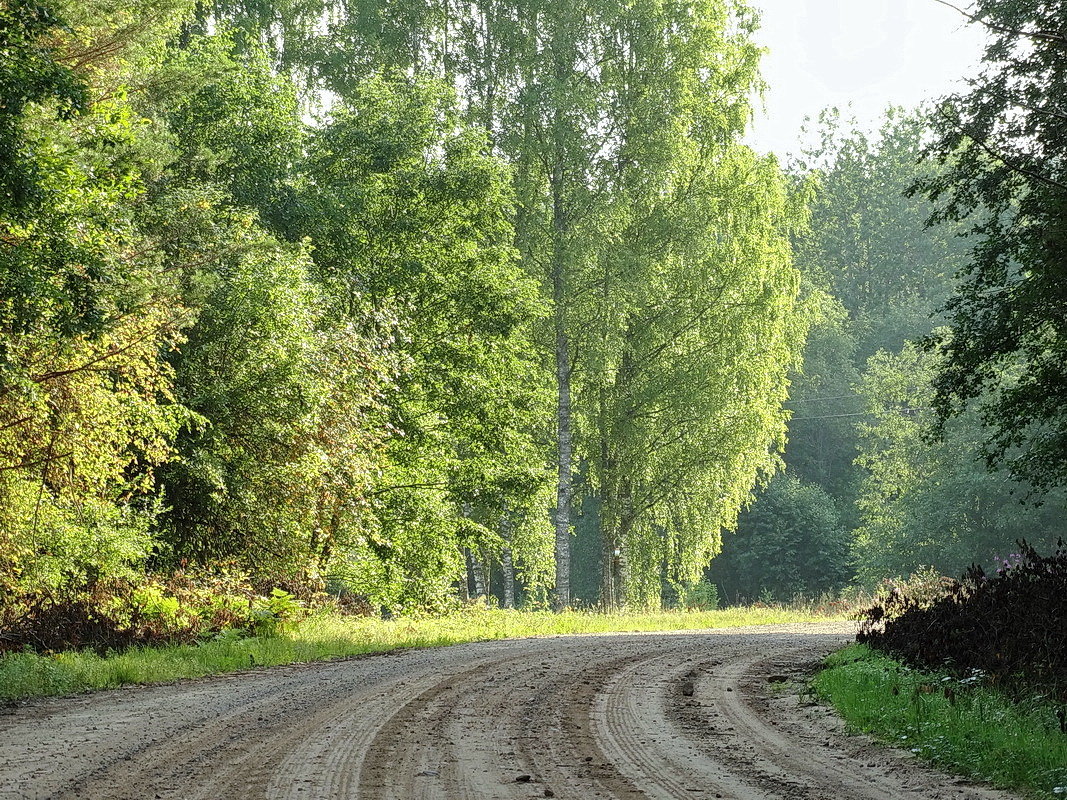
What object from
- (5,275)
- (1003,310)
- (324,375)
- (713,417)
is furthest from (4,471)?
(713,417)

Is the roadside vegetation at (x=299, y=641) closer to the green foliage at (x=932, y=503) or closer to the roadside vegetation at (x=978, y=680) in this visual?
the roadside vegetation at (x=978, y=680)

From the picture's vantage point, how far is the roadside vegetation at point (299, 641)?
11.2 meters

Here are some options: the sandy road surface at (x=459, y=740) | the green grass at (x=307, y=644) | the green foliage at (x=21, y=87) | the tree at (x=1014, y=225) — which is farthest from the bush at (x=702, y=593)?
the green foliage at (x=21, y=87)

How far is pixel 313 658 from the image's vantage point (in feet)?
47.1

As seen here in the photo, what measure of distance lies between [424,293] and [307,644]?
34.8 ft

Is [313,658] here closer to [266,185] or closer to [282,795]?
[282,795]

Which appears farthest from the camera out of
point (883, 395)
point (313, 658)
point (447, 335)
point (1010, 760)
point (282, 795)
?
point (883, 395)

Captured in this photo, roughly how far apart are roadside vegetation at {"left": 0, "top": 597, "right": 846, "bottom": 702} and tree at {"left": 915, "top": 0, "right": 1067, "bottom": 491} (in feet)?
30.4

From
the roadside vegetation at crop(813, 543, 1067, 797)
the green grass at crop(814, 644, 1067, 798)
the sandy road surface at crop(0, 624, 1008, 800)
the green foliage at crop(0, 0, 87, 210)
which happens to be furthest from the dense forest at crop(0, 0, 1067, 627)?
the sandy road surface at crop(0, 624, 1008, 800)

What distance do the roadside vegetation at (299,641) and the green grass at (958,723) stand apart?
24.0 feet

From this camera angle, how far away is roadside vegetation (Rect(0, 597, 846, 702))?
1120cm

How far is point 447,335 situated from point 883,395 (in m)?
34.1

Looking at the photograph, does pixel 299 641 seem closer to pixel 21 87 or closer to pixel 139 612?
pixel 139 612

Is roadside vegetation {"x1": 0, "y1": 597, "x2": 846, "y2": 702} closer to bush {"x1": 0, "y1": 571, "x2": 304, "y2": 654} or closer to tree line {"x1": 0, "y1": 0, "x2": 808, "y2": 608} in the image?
bush {"x1": 0, "y1": 571, "x2": 304, "y2": 654}
